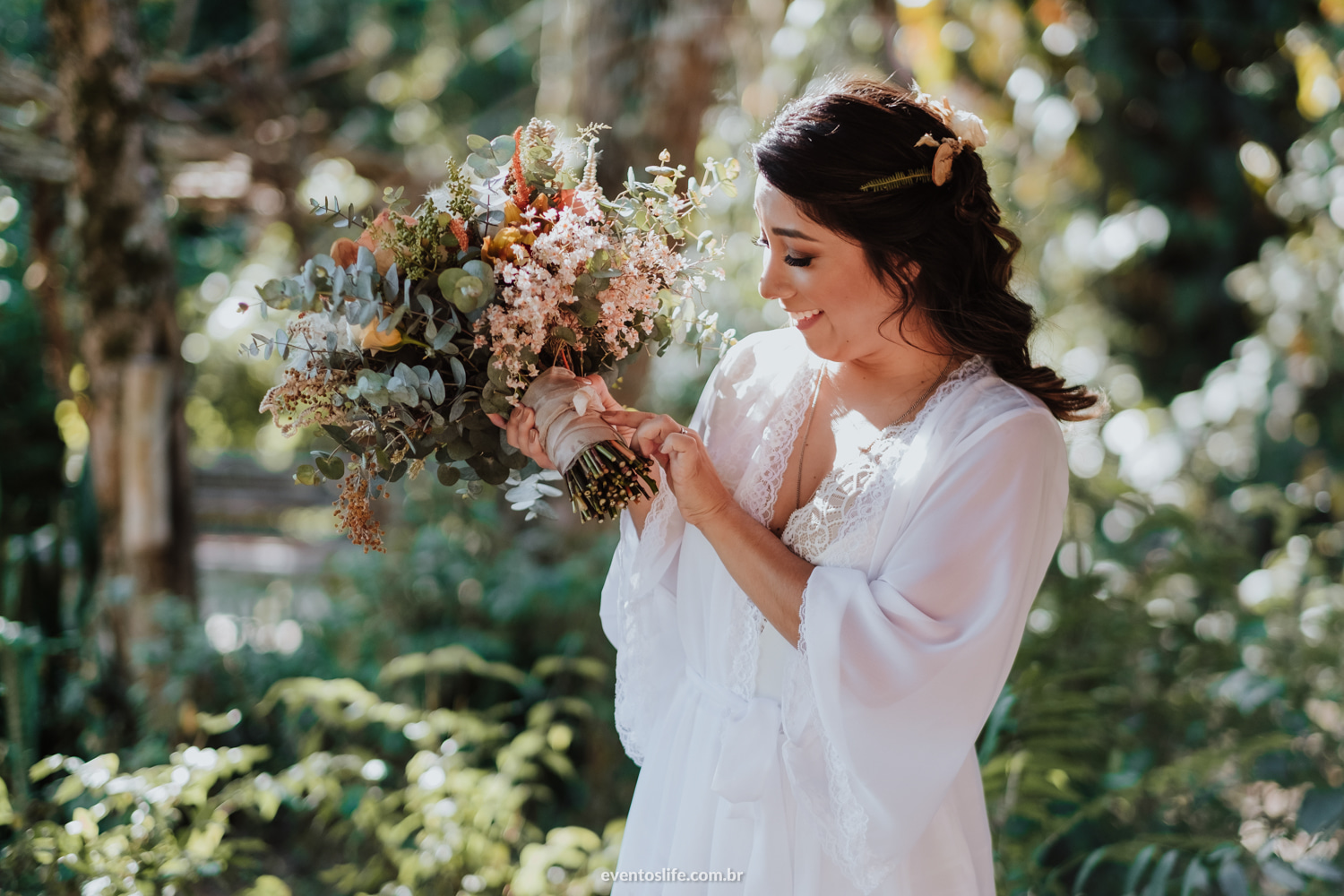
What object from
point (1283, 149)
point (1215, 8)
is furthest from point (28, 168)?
point (1283, 149)

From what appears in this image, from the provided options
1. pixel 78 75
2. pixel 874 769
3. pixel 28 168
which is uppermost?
pixel 78 75

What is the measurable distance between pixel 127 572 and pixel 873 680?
9.83ft

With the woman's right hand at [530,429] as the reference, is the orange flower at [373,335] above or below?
above

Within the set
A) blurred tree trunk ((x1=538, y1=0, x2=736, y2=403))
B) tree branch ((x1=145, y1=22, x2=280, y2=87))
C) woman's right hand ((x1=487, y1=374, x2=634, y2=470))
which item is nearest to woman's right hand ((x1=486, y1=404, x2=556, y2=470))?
woman's right hand ((x1=487, y1=374, x2=634, y2=470))

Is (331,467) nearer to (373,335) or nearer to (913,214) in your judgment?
(373,335)

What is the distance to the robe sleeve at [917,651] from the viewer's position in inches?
54.0

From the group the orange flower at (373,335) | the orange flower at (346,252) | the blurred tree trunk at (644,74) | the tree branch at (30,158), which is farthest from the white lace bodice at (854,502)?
the tree branch at (30,158)

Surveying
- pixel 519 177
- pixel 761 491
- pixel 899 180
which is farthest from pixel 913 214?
pixel 519 177

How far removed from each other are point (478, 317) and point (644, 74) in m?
2.64

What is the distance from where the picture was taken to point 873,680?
1.38 metres

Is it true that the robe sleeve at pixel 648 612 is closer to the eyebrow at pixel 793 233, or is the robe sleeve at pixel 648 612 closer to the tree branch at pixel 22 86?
the eyebrow at pixel 793 233

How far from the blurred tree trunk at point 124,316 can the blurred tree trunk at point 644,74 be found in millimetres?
1601

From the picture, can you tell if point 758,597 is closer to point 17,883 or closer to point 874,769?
point 874,769

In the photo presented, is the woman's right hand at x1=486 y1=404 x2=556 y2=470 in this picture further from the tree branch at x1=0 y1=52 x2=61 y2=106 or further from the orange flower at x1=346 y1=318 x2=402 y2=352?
the tree branch at x1=0 y1=52 x2=61 y2=106
